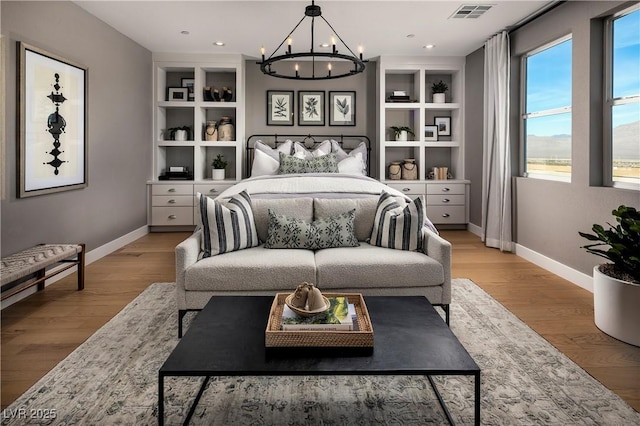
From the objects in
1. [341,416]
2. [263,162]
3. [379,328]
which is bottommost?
[341,416]

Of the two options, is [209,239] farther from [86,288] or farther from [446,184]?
[446,184]

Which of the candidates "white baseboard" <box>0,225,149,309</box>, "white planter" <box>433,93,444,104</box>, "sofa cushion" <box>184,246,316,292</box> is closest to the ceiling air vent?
"white planter" <box>433,93,444,104</box>

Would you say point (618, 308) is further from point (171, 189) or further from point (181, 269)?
point (171, 189)

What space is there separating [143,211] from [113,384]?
4310 mm

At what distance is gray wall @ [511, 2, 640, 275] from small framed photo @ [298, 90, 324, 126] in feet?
10.2

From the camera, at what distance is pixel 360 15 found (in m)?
4.54

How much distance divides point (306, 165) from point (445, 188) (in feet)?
6.82

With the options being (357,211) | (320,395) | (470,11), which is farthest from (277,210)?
(470,11)

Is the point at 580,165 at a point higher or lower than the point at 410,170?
lower

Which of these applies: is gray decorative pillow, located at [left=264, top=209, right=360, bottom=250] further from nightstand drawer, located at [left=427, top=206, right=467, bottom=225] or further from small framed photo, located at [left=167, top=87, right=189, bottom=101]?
small framed photo, located at [left=167, top=87, right=189, bottom=101]

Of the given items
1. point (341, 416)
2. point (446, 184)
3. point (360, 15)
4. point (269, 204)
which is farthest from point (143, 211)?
point (341, 416)

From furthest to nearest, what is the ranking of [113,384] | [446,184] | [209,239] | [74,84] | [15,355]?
[446,184]
[74,84]
[209,239]
[15,355]
[113,384]

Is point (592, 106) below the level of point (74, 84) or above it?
below

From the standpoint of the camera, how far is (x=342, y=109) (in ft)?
22.0
